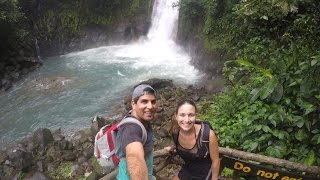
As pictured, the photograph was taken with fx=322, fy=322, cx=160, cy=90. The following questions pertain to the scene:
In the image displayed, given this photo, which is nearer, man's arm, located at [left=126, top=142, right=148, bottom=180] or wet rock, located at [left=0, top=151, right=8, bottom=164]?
man's arm, located at [left=126, top=142, right=148, bottom=180]

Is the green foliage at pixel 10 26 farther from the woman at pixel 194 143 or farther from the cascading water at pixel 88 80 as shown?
the woman at pixel 194 143

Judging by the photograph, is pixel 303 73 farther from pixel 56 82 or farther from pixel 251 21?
pixel 56 82

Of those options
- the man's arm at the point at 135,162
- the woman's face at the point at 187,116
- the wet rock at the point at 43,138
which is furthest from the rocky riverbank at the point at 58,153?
the man's arm at the point at 135,162

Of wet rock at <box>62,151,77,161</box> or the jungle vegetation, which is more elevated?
the jungle vegetation

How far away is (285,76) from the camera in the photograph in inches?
239

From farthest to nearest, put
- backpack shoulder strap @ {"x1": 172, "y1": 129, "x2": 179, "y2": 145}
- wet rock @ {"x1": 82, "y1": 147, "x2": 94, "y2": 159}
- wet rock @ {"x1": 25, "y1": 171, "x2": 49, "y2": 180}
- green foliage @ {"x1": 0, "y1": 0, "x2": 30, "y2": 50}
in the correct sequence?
1. green foliage @ {"x1": 0, "y1": 0, "x2": 30, "y2": 50}
2. wet rock @ {"x1": 82, "y1": 147, "x2": 94, "y2": 159}
3. wet rock @ {"x1": 25, "y1": 171, "x2": 49, "y2": 180}
4. backpack shoulder strap @ {"x1": 172, "y1": 129, "x2": 179, "y2": 145}

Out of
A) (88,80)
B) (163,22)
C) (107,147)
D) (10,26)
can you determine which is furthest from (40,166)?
(163,22)

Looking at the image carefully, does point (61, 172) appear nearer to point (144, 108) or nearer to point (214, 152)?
point (214, 152)

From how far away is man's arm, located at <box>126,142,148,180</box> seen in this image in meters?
2.56

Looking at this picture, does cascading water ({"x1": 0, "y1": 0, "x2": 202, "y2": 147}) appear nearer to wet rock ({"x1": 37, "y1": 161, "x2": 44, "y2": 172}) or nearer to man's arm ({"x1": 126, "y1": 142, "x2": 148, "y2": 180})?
wet rock ({"x1": 37, "y1": 161, "x2": 44, "y2": 172})

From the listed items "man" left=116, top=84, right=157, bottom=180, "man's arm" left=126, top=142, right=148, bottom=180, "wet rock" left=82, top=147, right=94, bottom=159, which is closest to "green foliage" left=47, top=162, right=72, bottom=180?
"wet rock" left=82, top=147, right=94, bottom=159

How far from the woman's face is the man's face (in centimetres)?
71

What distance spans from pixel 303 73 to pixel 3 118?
1240 centimetres

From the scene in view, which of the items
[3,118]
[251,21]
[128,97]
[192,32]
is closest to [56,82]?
[3,118]
